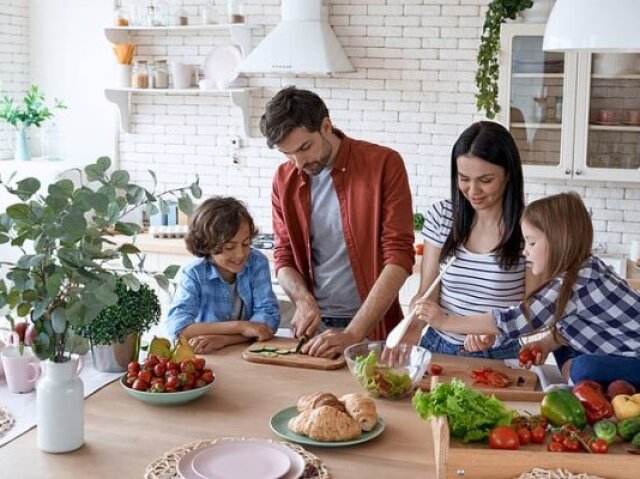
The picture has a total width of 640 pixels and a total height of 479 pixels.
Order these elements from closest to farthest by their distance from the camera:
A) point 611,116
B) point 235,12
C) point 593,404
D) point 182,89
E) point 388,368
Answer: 1. point 593,404
2. point 388,368
3. point 611,116
4. point 235,12
5. point 182,89

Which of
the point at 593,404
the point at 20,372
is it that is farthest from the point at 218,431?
the point at 593,404

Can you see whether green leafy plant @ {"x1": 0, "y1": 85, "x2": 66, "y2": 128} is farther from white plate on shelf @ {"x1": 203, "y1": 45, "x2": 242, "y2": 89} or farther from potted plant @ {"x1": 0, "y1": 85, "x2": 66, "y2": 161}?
white plate on shelf @ {"x1": 203, "y1": 45, "x2": 242, "y2": 89}

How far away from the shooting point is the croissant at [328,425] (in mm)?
2016

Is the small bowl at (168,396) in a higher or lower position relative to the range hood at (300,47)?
lower

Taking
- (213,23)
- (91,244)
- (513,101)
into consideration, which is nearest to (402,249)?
(91,244)

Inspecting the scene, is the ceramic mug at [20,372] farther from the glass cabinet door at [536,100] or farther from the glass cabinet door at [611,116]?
the glass cabinet door at [611,116]

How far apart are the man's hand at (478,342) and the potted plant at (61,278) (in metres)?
1.08

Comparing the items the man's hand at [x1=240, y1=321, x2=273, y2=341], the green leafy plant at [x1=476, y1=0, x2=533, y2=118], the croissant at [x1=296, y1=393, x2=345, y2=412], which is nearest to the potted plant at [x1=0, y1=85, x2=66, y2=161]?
the green leafy plant at [x1=476, y1=0, x2=533, y2=118]

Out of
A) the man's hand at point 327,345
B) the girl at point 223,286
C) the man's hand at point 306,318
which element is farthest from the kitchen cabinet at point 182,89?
the man's hand at point 327,345

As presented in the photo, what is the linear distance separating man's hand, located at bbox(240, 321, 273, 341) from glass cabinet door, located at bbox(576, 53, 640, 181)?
2644mm

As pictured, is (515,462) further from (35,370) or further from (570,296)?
(35,370)

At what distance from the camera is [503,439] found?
74.2 inches

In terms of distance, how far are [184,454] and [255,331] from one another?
36.3 inches

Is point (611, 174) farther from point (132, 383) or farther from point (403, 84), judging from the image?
point (132, 383)
